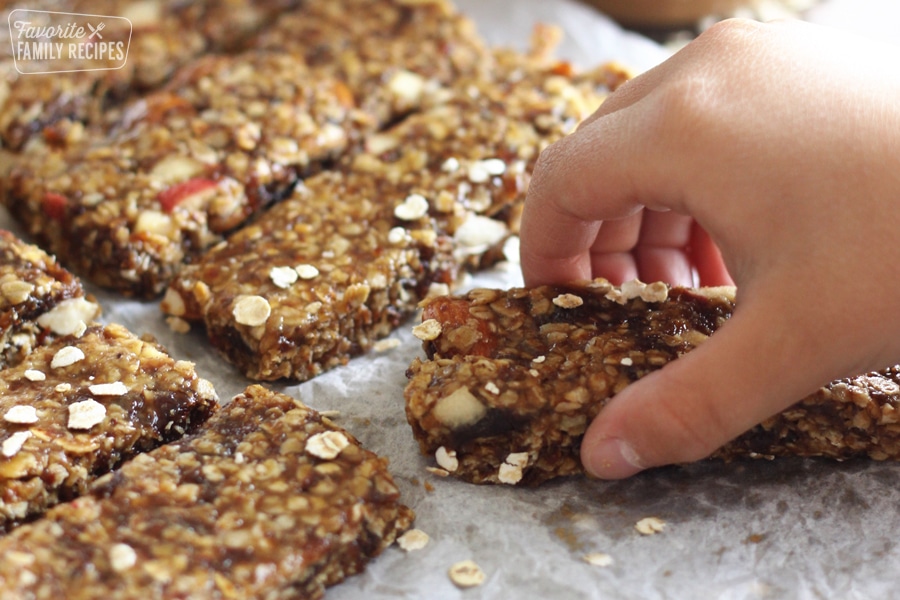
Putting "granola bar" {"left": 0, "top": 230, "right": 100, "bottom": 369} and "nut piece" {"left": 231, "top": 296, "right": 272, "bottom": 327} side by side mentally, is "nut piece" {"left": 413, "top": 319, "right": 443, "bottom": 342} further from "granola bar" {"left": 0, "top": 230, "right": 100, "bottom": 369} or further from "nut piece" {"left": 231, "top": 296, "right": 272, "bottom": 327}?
"granola bar" {"left": 0, "top": 230, "right": 100, "bottom": 369}

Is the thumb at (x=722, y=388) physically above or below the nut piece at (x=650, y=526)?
above

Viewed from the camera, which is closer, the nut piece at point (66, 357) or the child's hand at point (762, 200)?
the child's hand at point (762, 200)

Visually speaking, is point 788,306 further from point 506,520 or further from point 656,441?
point 506,520

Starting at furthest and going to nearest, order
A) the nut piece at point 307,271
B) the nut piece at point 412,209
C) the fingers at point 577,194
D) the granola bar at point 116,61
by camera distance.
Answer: the granola bar at point 116,61
the nut piece at point 412,209
the nut piece at point 307,271
the fingers at point 577,194

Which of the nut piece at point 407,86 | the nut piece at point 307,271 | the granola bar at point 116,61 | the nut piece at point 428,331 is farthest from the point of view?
the nut piece at point 407,86

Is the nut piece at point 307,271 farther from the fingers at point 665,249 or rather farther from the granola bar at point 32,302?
the fingers at point 665,249

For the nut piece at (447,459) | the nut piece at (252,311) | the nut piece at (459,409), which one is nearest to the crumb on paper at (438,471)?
the nut piece at (447,459)

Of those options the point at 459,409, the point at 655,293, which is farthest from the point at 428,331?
the point at 655,293

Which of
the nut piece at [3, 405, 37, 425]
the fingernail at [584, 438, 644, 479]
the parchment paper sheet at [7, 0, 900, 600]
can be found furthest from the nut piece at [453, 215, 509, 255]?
the nut piece at [3, 405, 37, 425]
